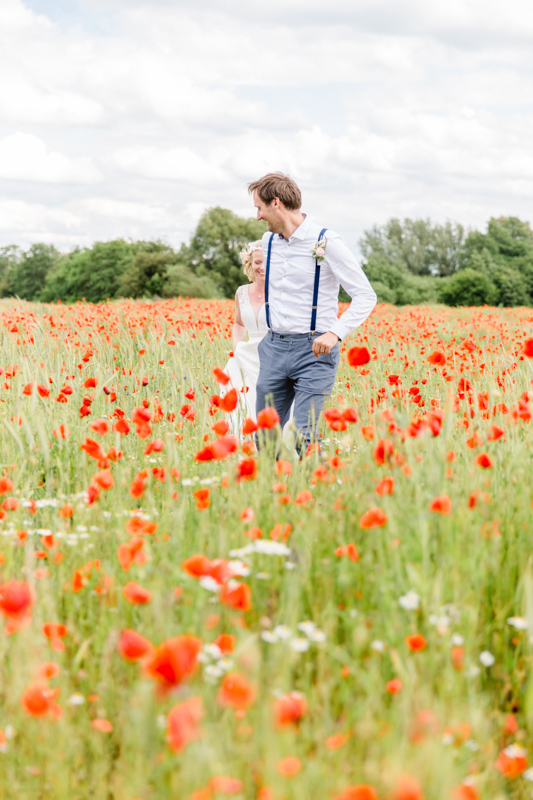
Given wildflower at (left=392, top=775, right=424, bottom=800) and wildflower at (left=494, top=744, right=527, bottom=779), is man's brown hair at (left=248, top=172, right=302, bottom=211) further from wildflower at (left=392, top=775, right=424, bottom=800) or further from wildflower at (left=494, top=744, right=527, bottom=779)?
wildflower at (left=392, top=775, right=424, bottom=800)

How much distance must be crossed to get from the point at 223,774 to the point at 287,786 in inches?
5.4

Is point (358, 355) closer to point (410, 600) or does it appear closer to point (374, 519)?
point (374, 519)

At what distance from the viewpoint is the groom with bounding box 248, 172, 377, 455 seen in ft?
14.6

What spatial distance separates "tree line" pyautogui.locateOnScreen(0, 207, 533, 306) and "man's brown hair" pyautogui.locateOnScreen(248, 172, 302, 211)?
2913 cm

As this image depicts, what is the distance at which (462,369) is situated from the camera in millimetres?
7109

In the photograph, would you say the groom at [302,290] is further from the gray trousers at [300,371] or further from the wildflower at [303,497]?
the wildflower at [303,497]

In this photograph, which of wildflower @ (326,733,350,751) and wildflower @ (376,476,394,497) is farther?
wildflower @ (376,476,394,497)

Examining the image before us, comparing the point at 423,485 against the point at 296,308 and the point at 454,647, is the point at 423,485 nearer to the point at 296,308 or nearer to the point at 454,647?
the point at 454,647

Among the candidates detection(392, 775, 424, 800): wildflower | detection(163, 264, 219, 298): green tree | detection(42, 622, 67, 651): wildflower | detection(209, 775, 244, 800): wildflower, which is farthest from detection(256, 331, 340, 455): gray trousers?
detection(163, 264, 219, 298): green tree

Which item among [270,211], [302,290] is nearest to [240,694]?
[302,290]

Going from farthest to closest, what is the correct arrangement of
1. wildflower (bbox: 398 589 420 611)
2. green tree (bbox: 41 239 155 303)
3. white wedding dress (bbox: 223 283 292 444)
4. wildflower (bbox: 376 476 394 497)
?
green tree (bbox: 41 239 155 303), white wedding dress (bbox: 223 283 292 444), wildflower (bbox: 376 476 394 497), wildflower (bbox: 398 589 420 611)

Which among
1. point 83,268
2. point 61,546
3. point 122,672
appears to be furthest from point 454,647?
point 83,268

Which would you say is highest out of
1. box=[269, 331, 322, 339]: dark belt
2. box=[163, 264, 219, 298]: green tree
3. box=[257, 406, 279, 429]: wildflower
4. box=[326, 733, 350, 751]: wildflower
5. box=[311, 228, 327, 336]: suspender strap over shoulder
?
box=[163, 264, 219, 298]: green tree

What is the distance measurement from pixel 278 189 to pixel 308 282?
0.62m
